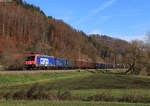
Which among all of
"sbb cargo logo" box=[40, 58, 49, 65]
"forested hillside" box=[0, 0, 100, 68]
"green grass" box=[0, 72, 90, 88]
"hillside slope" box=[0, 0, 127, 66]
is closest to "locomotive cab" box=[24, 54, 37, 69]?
"sbb cargo logo" box=[40, 58, 49, 65]

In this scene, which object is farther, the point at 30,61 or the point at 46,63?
the point at 46,63

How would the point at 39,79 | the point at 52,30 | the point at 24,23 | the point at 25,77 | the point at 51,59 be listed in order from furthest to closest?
the point at 52,30, the point at 24,23, the point at 51,59, the point at 39,79, the point at 25,77

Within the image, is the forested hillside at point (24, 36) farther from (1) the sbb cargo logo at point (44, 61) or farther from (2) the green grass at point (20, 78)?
(2) the green grass at point (20, 78)

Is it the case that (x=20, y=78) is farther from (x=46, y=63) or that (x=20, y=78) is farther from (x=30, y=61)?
(x=46, y=63)

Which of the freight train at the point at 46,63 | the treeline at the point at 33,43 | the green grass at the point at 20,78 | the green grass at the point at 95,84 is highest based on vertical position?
the treeline at the point at 33,43

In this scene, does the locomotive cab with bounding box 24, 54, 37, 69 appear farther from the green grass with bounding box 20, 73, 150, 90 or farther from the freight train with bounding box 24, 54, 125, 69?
the green grass with bounding box 20, 73, 150, 90

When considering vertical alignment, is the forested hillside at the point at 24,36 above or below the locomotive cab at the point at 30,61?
above

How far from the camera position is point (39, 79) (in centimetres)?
4362

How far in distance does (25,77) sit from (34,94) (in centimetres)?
2329

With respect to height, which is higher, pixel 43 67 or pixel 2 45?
pixel 2 45

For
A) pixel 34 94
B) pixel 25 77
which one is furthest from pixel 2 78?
pixel 34 94

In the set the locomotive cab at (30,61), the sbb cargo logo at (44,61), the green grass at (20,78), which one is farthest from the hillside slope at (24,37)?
the green grass at (20,78)

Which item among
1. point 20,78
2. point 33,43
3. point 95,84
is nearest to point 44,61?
point 20,78

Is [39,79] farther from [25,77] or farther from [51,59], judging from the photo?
[51,59]
